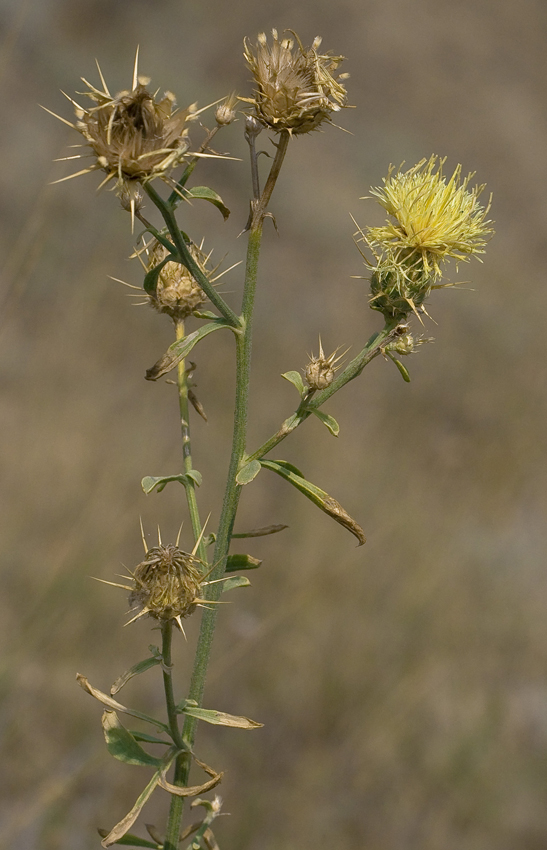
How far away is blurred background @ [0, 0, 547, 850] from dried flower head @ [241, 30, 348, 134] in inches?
68.3

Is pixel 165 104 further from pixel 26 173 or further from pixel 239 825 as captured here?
pixel 26 173

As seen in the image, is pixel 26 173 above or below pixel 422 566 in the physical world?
above

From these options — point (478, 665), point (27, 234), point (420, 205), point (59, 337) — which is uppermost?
point (59, 337)

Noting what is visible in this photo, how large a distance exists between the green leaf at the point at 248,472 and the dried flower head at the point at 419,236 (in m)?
0.60

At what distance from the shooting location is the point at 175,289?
2133 mm

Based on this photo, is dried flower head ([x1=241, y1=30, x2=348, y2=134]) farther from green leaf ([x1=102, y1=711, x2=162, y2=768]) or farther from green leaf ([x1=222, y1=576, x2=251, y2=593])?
green leaf ([x1=102, y1=711, x2=162, y2=768])

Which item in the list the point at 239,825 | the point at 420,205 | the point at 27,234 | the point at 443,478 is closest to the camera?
the point at 420,205

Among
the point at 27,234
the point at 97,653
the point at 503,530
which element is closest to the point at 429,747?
the point at 97,653

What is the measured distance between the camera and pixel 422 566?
7020mm

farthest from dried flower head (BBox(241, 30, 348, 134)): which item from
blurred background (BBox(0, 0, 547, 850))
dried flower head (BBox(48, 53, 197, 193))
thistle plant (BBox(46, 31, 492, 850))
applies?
blurred background (BBox(0, 0, 547, 850))

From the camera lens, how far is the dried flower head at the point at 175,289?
83.8 inches

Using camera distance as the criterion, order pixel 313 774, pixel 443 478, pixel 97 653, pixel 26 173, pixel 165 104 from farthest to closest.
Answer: pixel 26 173 < pixel 443 478 < pixel 97 653 < pixel 313 774 < pixel 165 104

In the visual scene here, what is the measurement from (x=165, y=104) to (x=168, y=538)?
6.25m

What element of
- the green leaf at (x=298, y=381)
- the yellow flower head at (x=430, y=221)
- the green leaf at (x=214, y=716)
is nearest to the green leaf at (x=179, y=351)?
the green leaf at (x=298, y=381)
